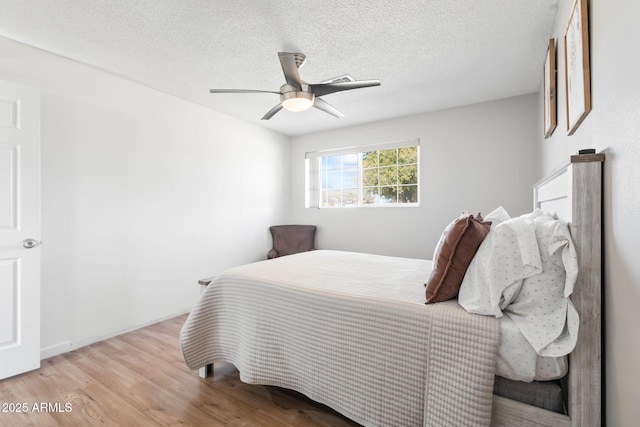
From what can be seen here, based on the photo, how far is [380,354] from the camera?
138cm

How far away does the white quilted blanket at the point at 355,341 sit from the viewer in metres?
1.18

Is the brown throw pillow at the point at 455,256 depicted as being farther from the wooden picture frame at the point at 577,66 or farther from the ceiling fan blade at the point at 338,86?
the ceiling fan blade at the point at 338,86

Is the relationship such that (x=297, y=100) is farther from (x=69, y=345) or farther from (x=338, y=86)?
(x=69, y=345)

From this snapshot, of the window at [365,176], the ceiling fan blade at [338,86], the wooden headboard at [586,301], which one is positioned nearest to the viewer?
the wooden headboard at [586,301]

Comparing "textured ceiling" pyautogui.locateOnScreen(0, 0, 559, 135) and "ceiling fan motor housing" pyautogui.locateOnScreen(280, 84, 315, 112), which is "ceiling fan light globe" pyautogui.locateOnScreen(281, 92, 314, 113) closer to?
"ceiling fan motor housing" pyautogui.locateOnScreen(280, 84, 315, 112)

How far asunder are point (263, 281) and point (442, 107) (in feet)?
10.3

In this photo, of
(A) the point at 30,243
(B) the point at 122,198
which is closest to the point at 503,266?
(A) the point at 30,243

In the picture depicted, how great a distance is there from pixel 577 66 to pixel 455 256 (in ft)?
3.51

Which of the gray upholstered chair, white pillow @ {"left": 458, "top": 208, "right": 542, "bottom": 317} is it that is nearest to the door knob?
the gray upholstered chair

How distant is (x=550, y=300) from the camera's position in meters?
1.13

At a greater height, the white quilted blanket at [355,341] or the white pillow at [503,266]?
the white pillow at [503,266]

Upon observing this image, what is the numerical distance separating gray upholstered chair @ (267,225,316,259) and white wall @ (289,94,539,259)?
0.33 m

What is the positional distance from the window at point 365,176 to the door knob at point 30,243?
11.1 ft

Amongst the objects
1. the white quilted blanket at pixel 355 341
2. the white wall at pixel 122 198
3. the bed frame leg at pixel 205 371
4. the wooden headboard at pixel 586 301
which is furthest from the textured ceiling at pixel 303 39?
the bed frame leg at pixel 205 371
